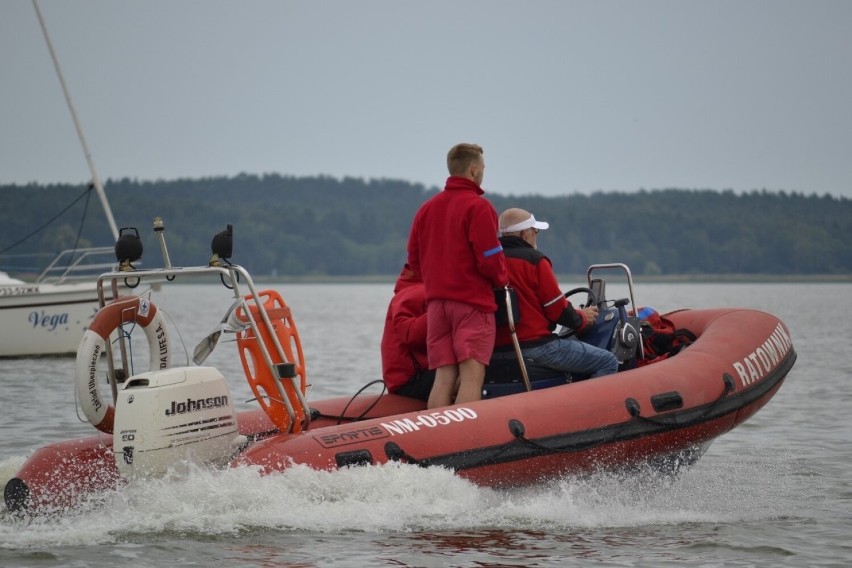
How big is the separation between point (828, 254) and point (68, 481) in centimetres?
11527

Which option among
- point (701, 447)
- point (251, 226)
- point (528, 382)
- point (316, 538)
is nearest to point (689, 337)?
point (701, 447)

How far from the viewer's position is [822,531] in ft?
21.1

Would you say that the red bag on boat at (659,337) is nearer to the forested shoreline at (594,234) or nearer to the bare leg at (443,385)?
the bare leg at (443,385)

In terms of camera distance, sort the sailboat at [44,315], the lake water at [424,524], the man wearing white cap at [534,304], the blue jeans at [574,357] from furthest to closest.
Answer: the sailboat at [44,315] → the blue jeans at [574,357] → the man wearing white cap at [534,304] → the lake water at [424,524]

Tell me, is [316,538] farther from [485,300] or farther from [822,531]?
[822,531]

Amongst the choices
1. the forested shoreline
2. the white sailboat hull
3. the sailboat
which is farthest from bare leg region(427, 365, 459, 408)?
the forested shoreline

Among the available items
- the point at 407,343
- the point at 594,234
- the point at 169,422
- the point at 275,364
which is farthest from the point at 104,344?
the point at 594,234

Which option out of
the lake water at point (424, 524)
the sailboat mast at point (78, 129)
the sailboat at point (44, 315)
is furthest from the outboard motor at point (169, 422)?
the sailboat mast at point (78, 129)

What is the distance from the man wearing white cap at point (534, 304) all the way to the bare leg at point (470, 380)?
1.03ft

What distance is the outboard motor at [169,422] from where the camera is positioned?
575 centimetres

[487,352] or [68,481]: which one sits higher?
[487,352]

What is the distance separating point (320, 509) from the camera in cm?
587

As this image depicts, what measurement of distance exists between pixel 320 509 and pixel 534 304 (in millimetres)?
1639

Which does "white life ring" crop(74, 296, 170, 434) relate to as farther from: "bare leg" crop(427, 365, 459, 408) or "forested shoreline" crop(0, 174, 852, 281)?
"forested shoreline" crop(0, 174, 852, 281)
